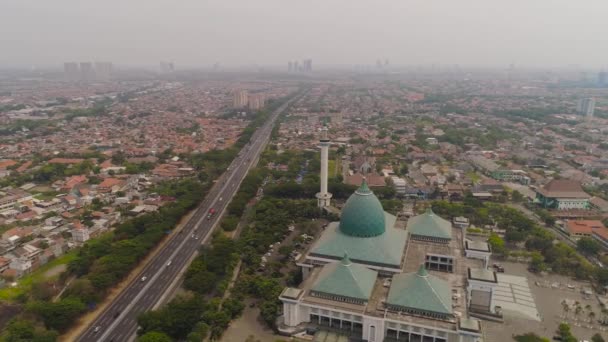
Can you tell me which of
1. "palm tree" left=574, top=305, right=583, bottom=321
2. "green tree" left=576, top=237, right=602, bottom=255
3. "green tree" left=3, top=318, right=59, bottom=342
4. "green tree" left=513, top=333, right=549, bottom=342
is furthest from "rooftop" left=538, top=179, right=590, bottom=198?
"green tree" left=3, top=318, right=59, bottom=342

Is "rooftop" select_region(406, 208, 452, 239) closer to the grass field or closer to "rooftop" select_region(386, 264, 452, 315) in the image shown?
"rooftop" select_region(386, 264, 452, 315)

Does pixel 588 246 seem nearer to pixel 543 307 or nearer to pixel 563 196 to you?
pixel 543 307

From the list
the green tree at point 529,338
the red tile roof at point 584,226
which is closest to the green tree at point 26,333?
the green tree at point 529,338

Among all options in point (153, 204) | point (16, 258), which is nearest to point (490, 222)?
point (153, 204)

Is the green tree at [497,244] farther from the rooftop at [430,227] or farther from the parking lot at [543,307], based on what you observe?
the rooftop at [430,227]

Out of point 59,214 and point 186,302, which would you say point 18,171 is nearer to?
point 59,214

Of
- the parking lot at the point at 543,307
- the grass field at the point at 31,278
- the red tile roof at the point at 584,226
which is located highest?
the red tile roof at the point at 584,226
